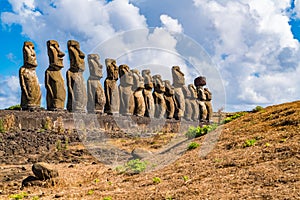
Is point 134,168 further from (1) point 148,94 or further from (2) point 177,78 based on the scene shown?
(2) point 177,78

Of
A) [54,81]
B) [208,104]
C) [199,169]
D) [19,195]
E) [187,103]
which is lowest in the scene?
[19,195]

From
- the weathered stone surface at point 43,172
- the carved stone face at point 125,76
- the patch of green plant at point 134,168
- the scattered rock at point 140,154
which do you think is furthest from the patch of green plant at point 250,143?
the carved stone face at point 125,76

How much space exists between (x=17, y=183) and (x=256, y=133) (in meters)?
6.26

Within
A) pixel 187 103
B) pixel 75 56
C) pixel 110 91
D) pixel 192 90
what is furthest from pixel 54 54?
pixel 192 90

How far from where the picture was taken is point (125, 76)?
925 inches

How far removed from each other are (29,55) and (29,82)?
1099mm

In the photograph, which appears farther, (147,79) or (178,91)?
(178,91)

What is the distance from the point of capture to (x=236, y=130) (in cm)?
1193

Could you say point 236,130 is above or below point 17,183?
above

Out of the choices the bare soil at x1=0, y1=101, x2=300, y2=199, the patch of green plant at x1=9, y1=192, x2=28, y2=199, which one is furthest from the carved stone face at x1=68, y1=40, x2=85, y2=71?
the patch of green plant at x1=9, y1=192, x2=28, y2=199

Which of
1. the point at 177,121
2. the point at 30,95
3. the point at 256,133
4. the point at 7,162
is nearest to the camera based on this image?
the point at 256,133

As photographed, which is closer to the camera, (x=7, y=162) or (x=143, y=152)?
(x=7, y=162)

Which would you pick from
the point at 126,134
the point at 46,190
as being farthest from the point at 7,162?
the point at 126,134

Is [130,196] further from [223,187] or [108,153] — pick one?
[108,153]
